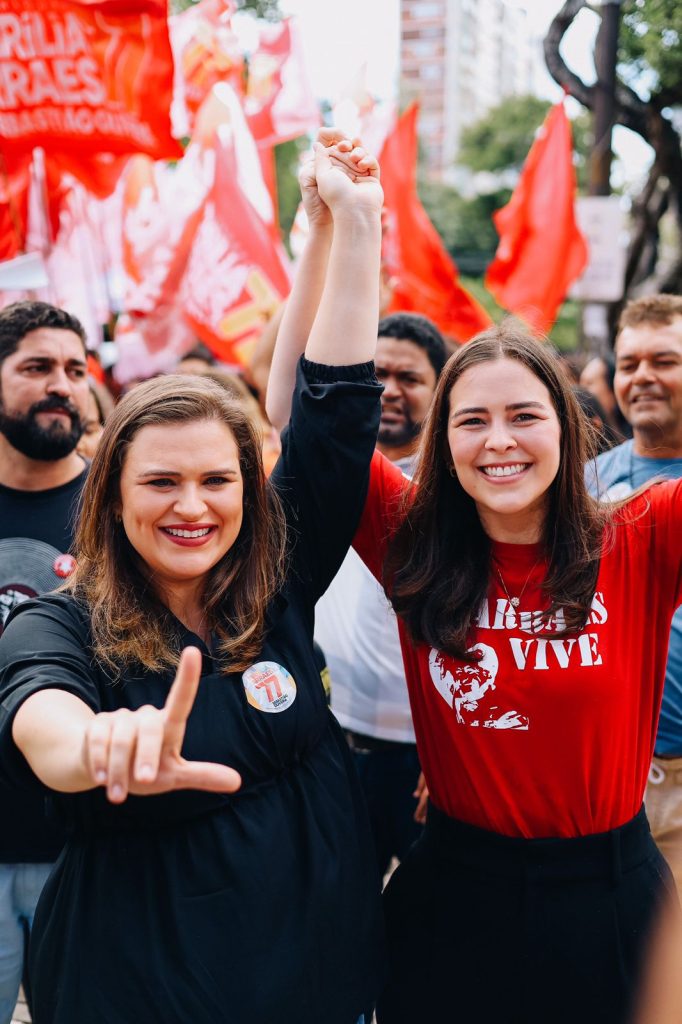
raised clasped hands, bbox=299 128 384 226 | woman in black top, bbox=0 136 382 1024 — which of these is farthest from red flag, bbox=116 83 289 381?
woman in black top, bbox=0 136 382 1024

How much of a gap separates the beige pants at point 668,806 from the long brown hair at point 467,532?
40.2 inches

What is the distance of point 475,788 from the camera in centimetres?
184

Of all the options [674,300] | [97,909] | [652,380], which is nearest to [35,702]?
[97,909]

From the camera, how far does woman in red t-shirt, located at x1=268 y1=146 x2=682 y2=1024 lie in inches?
70.5

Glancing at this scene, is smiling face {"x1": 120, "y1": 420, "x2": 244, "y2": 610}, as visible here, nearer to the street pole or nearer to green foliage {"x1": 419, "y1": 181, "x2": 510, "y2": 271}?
the street pole

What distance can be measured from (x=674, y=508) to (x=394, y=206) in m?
5.48

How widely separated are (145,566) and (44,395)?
3.55ft

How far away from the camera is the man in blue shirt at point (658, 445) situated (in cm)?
257

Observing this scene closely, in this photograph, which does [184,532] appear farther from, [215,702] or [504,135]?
[504,135]

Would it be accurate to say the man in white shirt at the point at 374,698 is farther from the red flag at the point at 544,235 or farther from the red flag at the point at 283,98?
the red flag at the point at 283,98

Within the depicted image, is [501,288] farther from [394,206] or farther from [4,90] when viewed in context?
[4,90]

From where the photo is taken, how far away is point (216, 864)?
5.16 feet

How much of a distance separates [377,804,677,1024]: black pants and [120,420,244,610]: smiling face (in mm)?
765

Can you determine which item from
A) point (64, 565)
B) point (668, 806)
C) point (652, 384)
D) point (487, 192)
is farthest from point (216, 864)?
point (487, 192)
